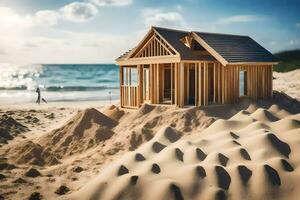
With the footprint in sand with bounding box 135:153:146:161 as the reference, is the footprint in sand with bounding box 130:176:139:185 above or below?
below

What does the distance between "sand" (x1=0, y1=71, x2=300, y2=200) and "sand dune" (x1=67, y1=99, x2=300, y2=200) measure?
0.08 feet

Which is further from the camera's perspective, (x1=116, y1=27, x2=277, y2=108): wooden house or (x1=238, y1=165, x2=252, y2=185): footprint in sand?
(x1=116, y1=27, x2=277, y2=108): wooden house

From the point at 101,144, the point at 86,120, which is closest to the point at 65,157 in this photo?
the point at 101,144

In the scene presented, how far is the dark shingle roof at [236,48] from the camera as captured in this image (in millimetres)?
17359

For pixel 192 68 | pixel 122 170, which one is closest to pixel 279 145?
Answer: pixel 122 170

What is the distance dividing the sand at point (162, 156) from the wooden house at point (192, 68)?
91 centimetres

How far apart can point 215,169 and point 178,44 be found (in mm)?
8479

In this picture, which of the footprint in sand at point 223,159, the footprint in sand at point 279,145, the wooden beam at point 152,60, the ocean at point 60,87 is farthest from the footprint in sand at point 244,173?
the ocean at point 60,87

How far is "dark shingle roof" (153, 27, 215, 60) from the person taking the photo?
652 inches

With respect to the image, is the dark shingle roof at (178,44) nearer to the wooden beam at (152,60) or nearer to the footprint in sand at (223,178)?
the wooden beam at (152,60)

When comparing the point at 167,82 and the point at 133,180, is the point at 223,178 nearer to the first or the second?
the point at 133,180

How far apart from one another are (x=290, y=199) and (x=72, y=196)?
520 cm

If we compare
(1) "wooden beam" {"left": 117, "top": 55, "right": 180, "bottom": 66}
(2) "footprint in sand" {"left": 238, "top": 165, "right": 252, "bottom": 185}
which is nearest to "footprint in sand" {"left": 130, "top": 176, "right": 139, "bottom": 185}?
(2) "footprint in sand" {"left": 238, "top": 165, "right": 252, "bottom": 185}

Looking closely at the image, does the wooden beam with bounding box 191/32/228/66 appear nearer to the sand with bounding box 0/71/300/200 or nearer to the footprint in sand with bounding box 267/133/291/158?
the sand with bounding box 0/71/300/200
